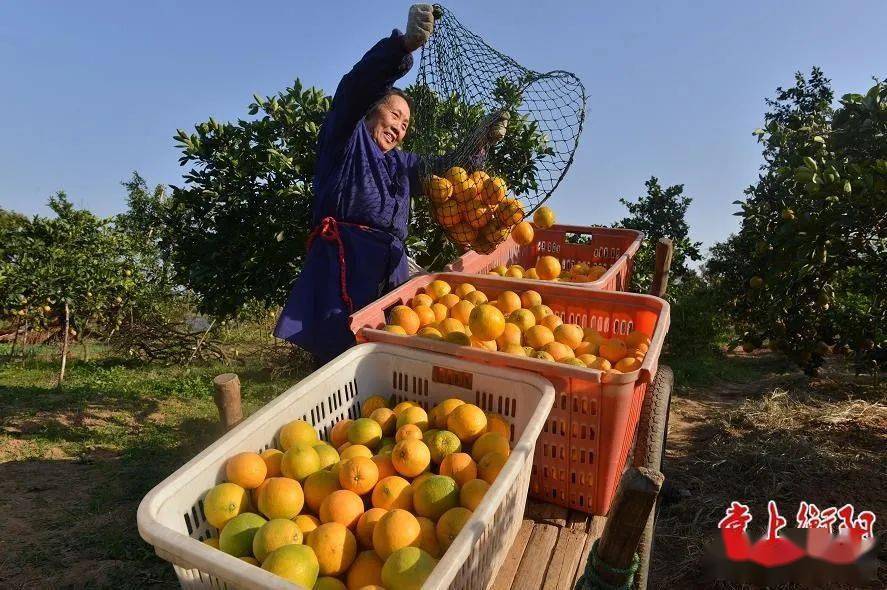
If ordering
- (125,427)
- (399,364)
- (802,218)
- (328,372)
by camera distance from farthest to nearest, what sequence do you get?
1. (125,427)
2. (802,218)
3. (399,364)
4. (328,372)

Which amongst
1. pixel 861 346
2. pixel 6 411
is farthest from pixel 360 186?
pixel 6 411

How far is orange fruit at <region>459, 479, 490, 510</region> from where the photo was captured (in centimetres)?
144

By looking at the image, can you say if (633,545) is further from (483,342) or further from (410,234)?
(410,234)

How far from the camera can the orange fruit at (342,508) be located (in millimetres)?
1439

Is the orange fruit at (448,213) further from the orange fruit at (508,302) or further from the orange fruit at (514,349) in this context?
the orange fruit at (514,349)

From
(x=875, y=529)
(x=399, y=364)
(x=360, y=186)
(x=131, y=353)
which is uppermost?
(x=360, y=186)

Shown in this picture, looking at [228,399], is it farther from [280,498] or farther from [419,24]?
[419,24]

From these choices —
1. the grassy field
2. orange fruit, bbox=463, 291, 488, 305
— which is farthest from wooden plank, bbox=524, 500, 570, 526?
the grassy field

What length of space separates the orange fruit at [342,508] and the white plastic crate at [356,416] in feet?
0.98

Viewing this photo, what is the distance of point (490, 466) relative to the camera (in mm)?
1537

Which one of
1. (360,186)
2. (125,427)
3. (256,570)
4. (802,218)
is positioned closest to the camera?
(256,570)

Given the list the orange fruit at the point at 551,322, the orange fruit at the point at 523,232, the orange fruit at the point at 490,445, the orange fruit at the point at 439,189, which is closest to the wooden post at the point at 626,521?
the orange fruit at the point at 490,445

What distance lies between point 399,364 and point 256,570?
1.01m

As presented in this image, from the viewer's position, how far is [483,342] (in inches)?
84.3
